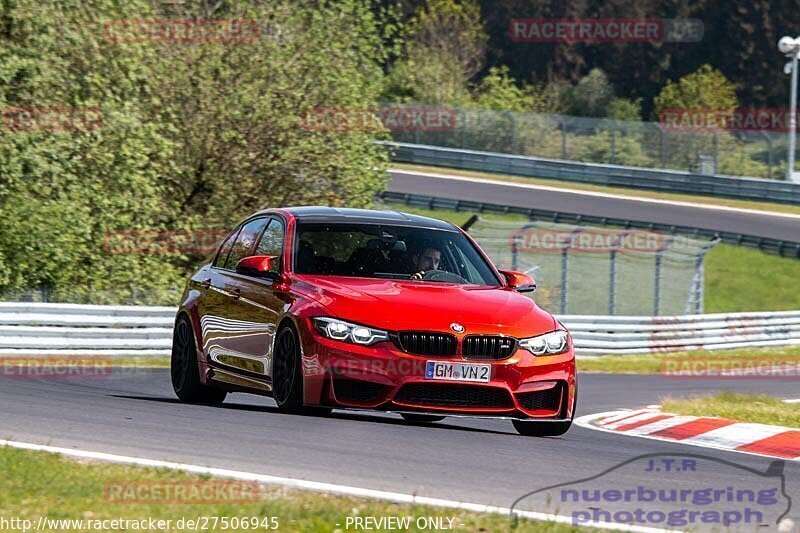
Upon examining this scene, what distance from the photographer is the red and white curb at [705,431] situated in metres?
10.8

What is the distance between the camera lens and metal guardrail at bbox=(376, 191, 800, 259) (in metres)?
Result: 36.8

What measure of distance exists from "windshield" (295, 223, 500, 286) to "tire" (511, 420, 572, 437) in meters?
1.06

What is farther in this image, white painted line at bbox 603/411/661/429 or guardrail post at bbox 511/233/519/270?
guardrail post at bbox 511/233/519/270

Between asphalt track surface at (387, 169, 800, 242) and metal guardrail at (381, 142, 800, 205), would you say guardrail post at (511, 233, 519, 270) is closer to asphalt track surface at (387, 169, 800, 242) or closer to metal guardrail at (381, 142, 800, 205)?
asphalt track surface at (387, 169, 800, 242)

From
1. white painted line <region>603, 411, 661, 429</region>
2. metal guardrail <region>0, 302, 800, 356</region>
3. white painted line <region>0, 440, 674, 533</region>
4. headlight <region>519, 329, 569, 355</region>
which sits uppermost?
headlight <region>519, 329, 569, 355</region>

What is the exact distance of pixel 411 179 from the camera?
158ft

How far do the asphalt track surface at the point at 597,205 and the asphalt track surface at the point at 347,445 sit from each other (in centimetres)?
3011

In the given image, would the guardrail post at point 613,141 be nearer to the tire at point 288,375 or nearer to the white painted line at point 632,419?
the white painted line at point 632,419

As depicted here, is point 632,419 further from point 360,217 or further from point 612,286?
point 612,286

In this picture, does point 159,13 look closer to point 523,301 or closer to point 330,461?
point 523,301

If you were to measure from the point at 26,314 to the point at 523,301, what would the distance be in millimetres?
11072

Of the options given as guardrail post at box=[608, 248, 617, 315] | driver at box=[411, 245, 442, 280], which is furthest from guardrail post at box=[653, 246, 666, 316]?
driver at box=[411, 245, 442, 280]

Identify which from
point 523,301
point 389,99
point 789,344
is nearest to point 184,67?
point 789,344

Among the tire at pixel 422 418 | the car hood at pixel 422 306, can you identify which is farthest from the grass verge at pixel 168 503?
the tire at pixel 422 418
